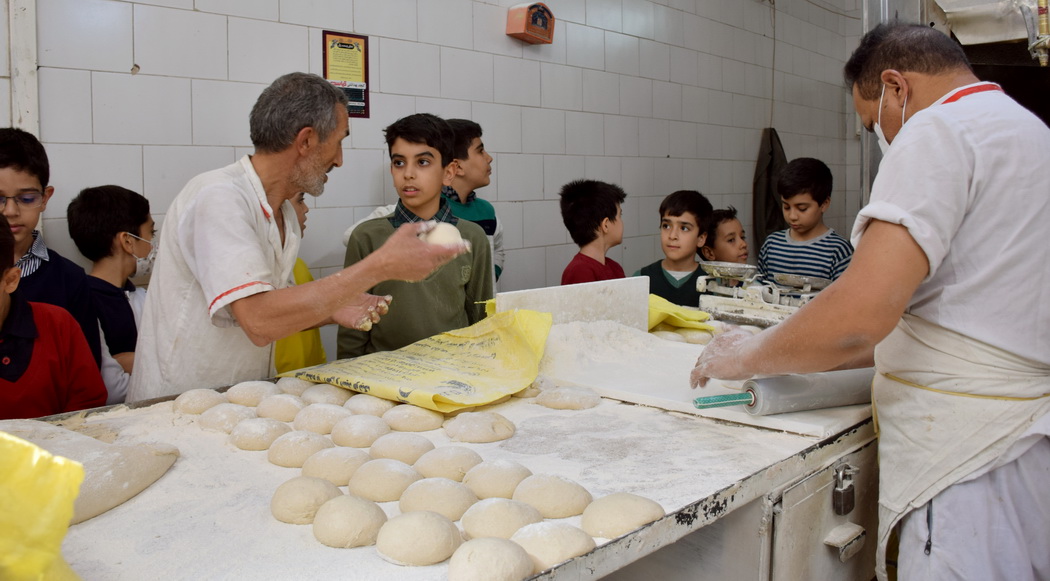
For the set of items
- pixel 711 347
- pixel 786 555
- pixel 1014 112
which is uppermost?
pixel 1014 112

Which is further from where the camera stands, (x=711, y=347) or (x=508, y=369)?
(x=508, y=369)

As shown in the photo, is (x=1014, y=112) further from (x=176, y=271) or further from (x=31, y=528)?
(x=176, y=271)

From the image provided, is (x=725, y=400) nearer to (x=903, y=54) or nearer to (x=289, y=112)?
(x=903, y=54)

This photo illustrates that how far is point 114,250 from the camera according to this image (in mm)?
2699

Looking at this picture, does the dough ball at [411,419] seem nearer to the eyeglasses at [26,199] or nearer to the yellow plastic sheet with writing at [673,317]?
the yellow plastic sheet with writing at [673,317]

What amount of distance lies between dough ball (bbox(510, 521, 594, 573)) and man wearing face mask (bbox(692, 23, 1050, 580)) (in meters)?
0.65

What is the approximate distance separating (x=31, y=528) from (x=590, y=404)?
4.17 feet

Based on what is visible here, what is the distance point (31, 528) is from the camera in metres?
0.63

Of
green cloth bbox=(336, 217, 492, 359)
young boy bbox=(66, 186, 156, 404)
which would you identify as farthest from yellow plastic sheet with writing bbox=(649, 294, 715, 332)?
young boy bbox=(66, 186, 156, 404)

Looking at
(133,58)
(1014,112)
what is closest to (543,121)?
(133,58)

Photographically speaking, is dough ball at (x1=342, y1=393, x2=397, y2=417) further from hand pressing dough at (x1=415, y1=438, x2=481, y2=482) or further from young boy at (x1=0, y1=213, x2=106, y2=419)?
young boy at (x1=0, y1=213, x2=106, y2=419)

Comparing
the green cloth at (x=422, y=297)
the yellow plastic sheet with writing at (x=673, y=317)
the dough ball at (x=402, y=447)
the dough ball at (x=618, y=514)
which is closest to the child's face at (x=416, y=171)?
the green cloth at (x=422, y=297)

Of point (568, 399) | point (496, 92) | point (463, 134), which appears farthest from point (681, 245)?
point (568, 399)

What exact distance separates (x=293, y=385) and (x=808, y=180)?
287cm
